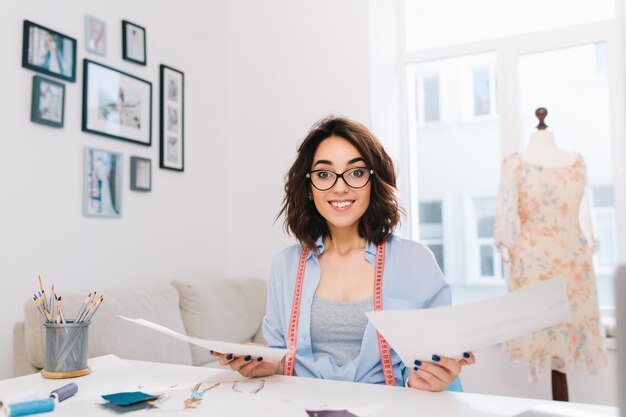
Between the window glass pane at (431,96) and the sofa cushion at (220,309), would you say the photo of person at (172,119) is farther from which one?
the window glass pane at (431,96)

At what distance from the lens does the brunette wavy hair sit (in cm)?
153

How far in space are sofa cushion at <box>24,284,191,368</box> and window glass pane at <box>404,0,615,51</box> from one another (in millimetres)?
2311

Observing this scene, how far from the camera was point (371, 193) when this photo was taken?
1.56 m

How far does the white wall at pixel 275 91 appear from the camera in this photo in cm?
338

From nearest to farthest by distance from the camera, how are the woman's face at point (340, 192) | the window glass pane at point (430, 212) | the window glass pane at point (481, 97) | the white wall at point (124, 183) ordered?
the woman's face at point (340, 192), the white wall at point (124, 183), the window glass pane at point (430, 212), the window glass pane at point (481, 97)

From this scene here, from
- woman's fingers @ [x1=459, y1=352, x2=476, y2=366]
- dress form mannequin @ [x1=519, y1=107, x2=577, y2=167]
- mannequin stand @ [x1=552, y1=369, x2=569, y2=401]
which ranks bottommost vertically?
mannequin stand @ [x1=552, y1=369, x2=569, y2=401]

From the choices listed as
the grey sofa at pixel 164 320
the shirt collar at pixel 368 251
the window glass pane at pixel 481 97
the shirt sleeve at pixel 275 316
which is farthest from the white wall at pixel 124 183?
the window glass pane at pixel 481 97

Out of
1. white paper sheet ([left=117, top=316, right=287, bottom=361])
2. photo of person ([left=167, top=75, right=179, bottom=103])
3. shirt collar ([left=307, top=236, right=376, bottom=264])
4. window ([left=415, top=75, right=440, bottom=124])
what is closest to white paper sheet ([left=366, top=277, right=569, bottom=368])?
white paper sheet ([left=117, top=316, right=287, bottom=361])

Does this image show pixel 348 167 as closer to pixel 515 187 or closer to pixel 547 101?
pixel 515 187

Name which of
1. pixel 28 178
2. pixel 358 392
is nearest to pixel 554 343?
pixel 358 392

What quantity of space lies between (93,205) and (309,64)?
5.15 feet

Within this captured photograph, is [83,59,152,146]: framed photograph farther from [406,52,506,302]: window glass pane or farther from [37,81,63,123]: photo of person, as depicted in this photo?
[406,52,506,302]: window glass pane

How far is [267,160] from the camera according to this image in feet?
11.7

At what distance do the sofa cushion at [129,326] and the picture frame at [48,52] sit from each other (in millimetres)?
973
